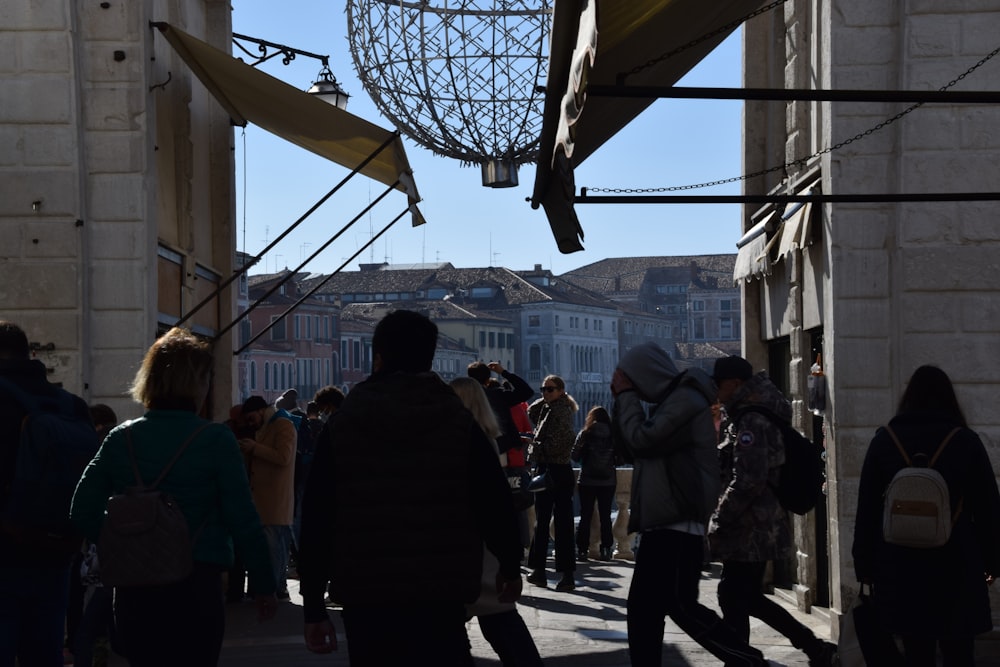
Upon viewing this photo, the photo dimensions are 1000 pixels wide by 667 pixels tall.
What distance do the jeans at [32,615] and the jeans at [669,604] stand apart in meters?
2.45

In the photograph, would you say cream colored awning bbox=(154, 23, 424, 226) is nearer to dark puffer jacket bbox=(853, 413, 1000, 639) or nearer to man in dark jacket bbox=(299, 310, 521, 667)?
dark puffer jacket bbox=(853, 413, 1000, 639)

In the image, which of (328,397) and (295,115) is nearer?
(295,115)

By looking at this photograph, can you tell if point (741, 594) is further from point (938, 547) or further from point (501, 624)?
point (501, 624)

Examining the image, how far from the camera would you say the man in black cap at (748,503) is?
7.27 meters

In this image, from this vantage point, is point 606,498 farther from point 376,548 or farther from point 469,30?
point 376,548

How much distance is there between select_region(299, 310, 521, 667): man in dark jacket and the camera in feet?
14.3

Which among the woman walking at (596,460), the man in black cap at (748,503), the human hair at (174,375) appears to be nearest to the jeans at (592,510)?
the woman walking at (596,460)

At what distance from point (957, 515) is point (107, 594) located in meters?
3.63

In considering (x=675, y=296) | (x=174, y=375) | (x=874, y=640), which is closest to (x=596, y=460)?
(x=874, y=640)

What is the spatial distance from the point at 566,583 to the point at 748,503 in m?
5.45

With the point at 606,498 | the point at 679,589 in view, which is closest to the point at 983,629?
the point at 679,589

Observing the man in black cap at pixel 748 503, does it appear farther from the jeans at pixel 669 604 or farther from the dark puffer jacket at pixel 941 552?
the dark puffer jacket at pixel 941 552

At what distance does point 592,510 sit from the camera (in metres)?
15.5

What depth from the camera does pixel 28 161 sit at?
9.57 metres
